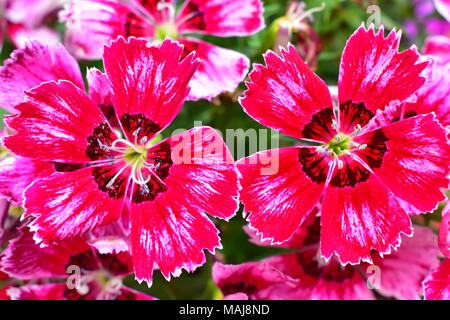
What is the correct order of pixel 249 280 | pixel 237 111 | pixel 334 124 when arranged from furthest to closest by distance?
pixel 237 111 < pixel 249 280 < pixel 334 124

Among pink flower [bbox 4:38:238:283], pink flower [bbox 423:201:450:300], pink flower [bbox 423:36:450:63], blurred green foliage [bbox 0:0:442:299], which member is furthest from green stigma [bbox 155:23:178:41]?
pink flower [bbox 423:201:450:300]

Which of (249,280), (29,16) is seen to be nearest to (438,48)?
Result: (249,280)

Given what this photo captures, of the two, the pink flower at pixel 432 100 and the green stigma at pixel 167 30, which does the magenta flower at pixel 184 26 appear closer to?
the green stigma at pixel 167 30

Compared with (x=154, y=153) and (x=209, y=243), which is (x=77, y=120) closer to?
(x=154, y=153)

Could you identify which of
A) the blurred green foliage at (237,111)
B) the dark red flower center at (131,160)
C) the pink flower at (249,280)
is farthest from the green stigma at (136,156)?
the pink flower at (249,280)

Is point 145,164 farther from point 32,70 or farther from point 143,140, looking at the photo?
point 32,70
